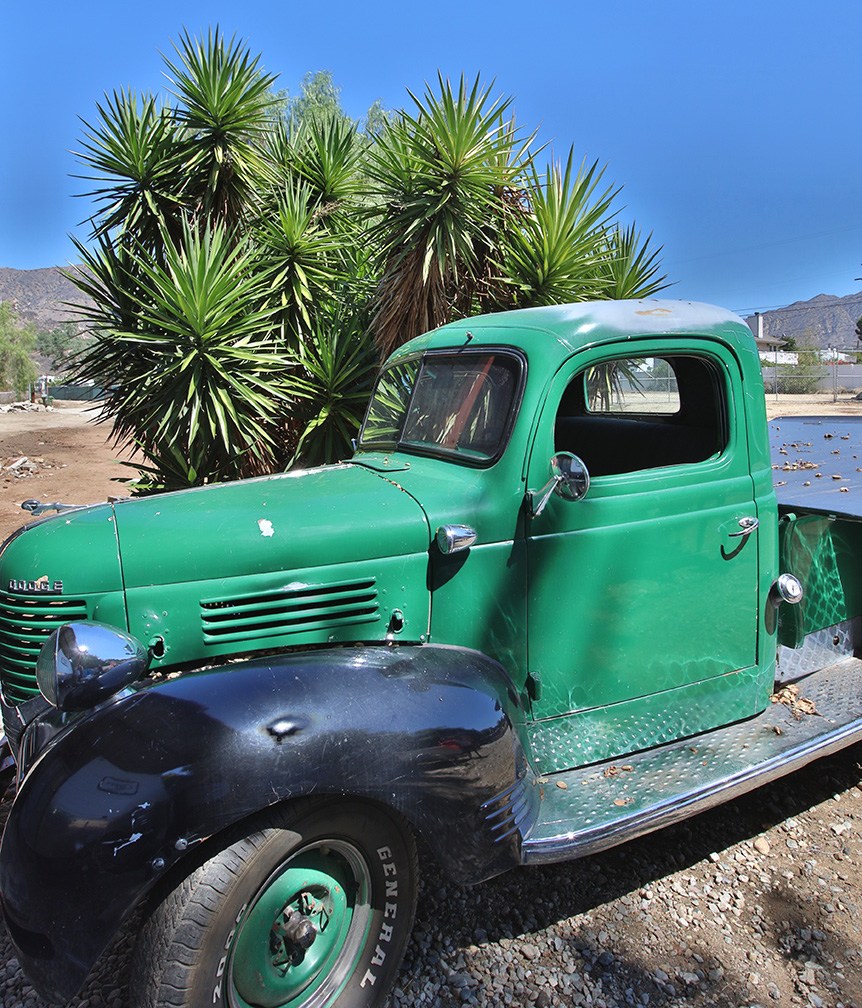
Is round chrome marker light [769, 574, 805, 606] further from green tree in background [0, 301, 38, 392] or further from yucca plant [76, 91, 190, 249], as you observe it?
green tree in background [0, 301, 38, 392]

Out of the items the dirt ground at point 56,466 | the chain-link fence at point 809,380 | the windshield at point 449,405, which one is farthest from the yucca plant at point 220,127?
the chain-link fence at point 809,380

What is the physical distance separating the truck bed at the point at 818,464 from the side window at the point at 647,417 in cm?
58

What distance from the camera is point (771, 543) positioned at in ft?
9.64

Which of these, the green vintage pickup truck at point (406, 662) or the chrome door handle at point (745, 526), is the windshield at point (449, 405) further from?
the chrome door handle at point (745, 526)

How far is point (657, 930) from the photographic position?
2.50 metres

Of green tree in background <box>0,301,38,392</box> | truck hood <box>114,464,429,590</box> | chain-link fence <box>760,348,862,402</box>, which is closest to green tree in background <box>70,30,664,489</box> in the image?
truck hood <box>114,464,429,590</box>

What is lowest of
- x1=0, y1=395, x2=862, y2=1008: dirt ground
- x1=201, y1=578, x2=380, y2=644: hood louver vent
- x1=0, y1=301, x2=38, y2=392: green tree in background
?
x1=0, y1=395, x2=862, y2=1008: dirt ground

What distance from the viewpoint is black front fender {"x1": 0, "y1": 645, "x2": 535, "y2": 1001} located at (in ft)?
5.62

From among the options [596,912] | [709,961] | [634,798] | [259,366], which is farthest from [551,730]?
[259,366]

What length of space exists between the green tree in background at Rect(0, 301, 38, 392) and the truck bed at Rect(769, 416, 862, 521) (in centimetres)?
4502

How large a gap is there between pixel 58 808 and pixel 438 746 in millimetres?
→ 946

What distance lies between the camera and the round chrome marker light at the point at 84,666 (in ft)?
6.25

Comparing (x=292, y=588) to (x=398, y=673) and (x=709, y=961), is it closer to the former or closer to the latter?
(x=398, y=673)

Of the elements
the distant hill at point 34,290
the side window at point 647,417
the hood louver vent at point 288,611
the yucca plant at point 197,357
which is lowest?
the hood louver vent at point 288,611
